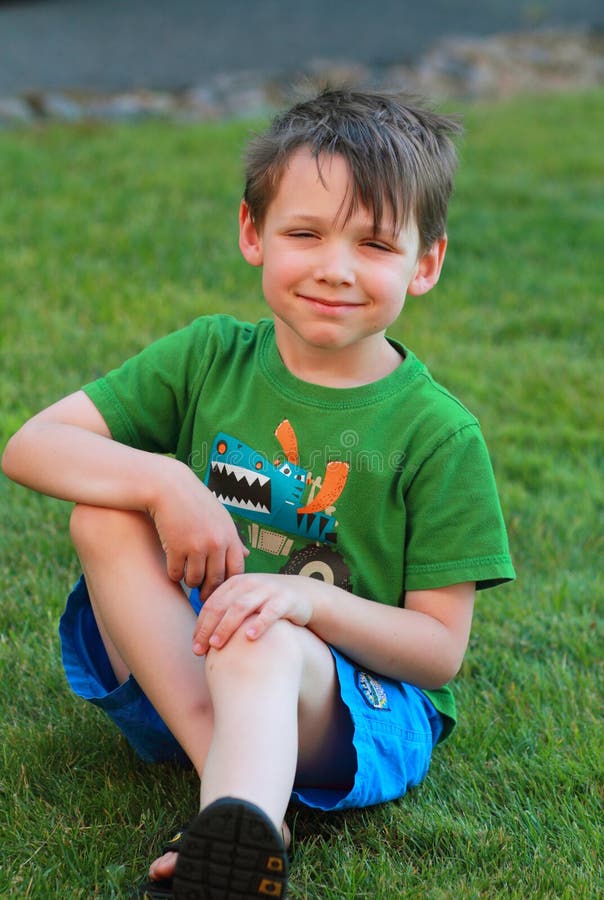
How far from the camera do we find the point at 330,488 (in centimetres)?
193

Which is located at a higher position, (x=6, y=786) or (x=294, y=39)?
(x=294, y=39)

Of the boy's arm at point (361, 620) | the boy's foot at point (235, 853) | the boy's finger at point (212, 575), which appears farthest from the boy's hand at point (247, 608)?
the boy's foot at point (235, 853)

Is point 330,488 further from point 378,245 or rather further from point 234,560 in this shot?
point 378,245

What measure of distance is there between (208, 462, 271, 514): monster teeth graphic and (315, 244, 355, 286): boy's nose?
1.22ft

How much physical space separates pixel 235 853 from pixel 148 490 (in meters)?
0.59

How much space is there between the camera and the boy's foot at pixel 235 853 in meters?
1.42

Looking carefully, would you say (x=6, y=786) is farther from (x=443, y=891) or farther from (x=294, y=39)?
(x=294, y=39)

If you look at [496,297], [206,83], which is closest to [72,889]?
[496,297]

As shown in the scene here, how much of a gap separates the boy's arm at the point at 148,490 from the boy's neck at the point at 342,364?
310 millimetres

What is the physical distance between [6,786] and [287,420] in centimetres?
78

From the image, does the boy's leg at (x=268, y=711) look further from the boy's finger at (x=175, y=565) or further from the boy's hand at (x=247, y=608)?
the boy's finger at (x=175, y=565)

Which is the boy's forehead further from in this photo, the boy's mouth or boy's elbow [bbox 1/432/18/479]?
boy's elbow [bbox 1/432/18/479]

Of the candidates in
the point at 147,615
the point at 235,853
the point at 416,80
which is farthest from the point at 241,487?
the point at 416,80

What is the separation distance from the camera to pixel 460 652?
1.89 m
